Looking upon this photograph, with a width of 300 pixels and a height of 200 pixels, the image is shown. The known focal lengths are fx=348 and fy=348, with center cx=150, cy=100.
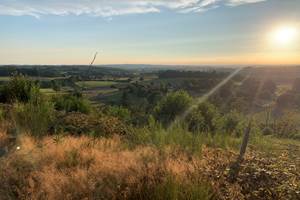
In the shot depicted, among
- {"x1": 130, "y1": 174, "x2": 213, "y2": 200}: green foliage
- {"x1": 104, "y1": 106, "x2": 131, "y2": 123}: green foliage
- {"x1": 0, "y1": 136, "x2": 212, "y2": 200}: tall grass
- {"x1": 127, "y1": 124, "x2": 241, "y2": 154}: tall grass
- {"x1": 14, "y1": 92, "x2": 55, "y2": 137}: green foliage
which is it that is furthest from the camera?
{"x1": 104, "y1": 106, "x2": 131, "y2": 123}: green foliage

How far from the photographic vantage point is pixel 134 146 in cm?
786

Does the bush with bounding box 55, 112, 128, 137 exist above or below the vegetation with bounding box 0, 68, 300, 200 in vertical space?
below

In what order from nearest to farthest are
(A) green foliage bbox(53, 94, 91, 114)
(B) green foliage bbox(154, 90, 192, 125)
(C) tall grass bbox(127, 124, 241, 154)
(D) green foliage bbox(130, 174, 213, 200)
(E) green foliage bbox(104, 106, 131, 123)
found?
(D) green foliage bbox(130, 174, 213, 200), (C) tall grass bbox(127, 124, 241, 154), (E) green foliage bbox(104, 106, 131, 123), (A) green foliage bbox(53, 94, 91, 114), (B) green foliage bbox(154, 90, 192, 125)

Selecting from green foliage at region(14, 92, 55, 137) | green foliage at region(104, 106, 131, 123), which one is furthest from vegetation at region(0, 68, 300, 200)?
green foliage at region(104, 106, 131, 123)

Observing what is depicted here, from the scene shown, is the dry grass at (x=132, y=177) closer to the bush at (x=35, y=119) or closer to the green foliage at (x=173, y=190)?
the green foliage at (x=173, y=190)

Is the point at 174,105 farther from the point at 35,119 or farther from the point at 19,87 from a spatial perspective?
the point at 35,119

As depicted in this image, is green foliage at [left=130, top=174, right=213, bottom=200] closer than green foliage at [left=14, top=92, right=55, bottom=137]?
Yes

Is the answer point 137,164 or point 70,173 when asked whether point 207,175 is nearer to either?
point 137,164

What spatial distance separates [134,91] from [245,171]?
66421 mm

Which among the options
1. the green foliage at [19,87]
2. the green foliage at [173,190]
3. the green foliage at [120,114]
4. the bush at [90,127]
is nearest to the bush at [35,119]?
the bush at [90,127]

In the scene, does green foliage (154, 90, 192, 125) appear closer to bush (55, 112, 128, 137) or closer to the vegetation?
bush (55, 112, 128, 137)

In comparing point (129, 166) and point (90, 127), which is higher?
point (129, 166)

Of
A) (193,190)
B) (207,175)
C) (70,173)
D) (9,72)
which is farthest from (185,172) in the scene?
(9,72)

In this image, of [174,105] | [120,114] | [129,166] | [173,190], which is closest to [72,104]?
[120,114]
